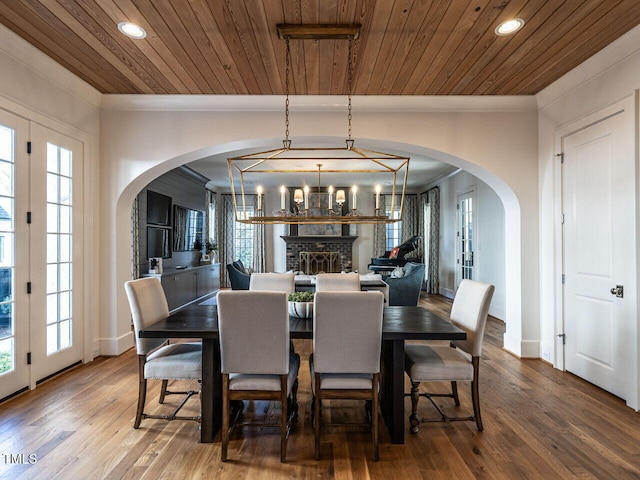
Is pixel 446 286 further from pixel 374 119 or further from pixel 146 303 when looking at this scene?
pixel 146 303

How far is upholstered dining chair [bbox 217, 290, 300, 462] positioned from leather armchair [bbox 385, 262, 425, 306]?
173 inches

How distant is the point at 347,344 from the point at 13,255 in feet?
9.09

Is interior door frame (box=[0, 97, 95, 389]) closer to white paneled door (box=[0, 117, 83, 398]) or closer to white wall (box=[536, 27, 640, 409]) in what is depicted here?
white paneled door (box=[0, 117, 83, 398])

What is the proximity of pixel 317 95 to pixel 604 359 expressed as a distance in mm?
3614

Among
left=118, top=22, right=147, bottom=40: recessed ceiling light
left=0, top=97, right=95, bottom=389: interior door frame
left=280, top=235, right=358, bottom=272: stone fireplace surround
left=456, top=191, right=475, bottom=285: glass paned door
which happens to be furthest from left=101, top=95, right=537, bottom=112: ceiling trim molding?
left=280, top=235, right=358, bottom=272: stone fireplace surround

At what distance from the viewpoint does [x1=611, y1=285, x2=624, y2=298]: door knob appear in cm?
293

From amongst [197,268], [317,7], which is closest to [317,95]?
[317,7]

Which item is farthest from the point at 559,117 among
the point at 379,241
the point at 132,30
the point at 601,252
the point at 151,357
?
the point at 379,241

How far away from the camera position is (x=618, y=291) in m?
2.95

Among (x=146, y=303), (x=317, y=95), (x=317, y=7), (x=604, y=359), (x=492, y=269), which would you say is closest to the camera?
(x=317, y=7)

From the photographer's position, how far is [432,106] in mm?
4039

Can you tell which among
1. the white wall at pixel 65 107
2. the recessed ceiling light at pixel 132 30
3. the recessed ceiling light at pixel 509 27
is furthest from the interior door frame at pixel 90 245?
the recessed ceiling light at pixel 509 27

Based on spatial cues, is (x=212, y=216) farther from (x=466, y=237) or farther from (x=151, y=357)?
(x=151, y=357)

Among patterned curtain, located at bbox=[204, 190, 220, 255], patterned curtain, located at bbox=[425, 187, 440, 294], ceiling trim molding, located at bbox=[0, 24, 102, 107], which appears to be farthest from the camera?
patterned curtain, located at bbox=[204, 190, 220, 255]
